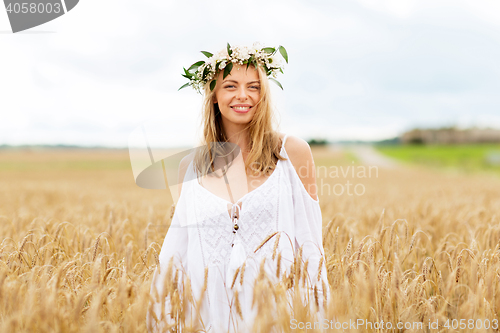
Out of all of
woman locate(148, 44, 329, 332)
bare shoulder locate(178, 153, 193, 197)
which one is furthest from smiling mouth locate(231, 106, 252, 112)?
bare shoulder locate(178, 153, 193, 197)

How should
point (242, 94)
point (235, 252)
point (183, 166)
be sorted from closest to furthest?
point (235, 252) → point (242, 94) → point (183, 166)

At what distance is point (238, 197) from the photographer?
2.15 m

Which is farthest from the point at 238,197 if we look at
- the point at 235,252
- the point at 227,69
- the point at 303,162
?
the point at 227,69

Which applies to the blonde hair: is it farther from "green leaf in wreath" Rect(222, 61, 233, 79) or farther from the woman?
"green leaf in wreath" Rect(222, 61, 233, 79)

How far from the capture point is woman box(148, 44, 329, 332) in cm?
199

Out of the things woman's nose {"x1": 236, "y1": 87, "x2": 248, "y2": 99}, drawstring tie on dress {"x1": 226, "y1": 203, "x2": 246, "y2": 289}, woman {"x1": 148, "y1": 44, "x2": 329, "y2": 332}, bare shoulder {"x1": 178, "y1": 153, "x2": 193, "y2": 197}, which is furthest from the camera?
bare shoulder {"x1": 178, "y1": 153, "x2": 193, "y2": 197}

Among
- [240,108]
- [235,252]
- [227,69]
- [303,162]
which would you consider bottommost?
[235,252]

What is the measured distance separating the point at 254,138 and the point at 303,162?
33 centimetres

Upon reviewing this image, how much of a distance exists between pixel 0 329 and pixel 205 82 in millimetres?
1746

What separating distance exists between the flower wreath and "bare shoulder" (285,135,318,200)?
490 millimetres

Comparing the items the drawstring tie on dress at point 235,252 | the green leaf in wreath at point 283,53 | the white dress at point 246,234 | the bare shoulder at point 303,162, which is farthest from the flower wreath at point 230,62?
the drawstring tie on dress at point 235,252

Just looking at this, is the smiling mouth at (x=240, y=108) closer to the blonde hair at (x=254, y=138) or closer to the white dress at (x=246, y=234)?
the blonde hair at (x=254, y=138)

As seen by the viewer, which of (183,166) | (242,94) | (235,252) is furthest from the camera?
(183,166)

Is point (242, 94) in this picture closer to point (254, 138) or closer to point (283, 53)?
point (254, 138)
